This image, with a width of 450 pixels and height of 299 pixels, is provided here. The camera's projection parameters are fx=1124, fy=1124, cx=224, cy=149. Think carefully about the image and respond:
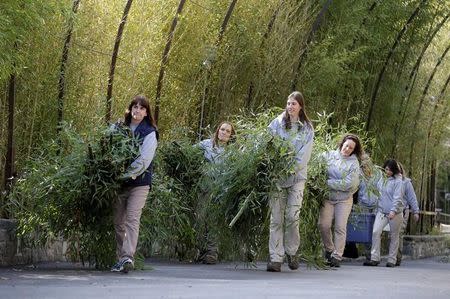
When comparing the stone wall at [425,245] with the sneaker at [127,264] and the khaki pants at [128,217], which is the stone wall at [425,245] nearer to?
the khaki pants at [128,217]

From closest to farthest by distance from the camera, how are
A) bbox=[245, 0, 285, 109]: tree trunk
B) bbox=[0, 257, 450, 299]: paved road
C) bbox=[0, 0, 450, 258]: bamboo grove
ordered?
1. bbox=[0, 257, 450, 299]: paved road
2. bbox=[0, 0, 450, 258]: bamboo grove
3. bbox=[245, 0, 285, 109]: tree trunk

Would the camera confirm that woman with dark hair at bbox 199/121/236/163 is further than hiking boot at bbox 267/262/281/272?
Yes

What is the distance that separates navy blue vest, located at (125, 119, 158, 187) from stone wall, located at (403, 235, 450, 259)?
34.1ft

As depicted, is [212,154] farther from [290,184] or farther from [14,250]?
[14,250]

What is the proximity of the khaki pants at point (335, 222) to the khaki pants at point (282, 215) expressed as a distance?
1.43 m

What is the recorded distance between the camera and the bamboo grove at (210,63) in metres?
10.7

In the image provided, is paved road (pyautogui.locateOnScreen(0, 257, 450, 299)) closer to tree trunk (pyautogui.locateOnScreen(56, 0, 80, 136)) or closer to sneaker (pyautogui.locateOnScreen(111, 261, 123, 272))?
sneaker (pyautogui.locateOnScreen(111, 261, 123, 272))

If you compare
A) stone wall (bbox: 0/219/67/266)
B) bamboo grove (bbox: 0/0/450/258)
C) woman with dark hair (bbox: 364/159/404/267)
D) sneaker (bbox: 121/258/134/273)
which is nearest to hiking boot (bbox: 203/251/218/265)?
bamboo grove (bbox: 0/0/450/258)

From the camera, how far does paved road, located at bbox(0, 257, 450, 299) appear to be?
7.16m

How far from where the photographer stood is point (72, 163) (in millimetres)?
9453

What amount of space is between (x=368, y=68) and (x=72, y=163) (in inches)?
368

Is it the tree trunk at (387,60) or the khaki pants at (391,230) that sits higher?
the tree trunk at (387,60)

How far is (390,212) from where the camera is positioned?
14.6 metres

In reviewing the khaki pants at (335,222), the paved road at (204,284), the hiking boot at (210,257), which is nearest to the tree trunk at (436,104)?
the khaki pants at (335,222)
